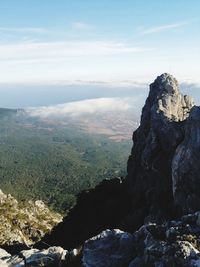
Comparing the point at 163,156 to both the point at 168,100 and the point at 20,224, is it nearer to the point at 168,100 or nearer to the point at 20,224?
the point at 168,100

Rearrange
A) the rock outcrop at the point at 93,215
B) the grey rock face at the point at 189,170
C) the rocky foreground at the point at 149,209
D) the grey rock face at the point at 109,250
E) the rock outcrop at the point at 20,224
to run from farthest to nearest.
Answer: the rock outcrop at the point at 20,224 → the rock outcrop at the point at 93,215 → the grey rock face at the point at 189,170 → the grey rock face at the point at 109,250 → the rocky foreground at the point at 149,209

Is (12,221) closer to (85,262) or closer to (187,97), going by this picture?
(187,97)

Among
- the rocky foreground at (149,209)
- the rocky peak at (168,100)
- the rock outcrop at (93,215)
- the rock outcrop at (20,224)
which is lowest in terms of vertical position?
the rock outcrop at (20,224)

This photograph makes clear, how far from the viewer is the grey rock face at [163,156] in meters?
73.1

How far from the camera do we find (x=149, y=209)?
82.7m

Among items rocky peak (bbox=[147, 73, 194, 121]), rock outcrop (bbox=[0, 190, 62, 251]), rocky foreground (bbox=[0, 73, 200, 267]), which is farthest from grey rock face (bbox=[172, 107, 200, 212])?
rock outcrop (bbox=[0, 190, 62, 251])

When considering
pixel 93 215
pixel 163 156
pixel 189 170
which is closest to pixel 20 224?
pixel 93 215

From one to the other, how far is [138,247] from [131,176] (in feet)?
203

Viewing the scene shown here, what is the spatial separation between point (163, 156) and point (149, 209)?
11.5 metres

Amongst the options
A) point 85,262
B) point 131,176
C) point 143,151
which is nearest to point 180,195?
point 143,151

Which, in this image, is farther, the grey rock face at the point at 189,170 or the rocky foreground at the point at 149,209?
the grey rock face at the point at 189,170

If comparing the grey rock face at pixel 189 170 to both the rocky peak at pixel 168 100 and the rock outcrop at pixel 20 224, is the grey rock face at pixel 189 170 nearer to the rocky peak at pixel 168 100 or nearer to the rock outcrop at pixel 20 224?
the rocky peak at pixel 168 100

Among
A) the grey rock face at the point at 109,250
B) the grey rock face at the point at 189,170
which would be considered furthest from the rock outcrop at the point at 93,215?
the grey rock face at the point at 109,250

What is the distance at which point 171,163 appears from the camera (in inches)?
3273
